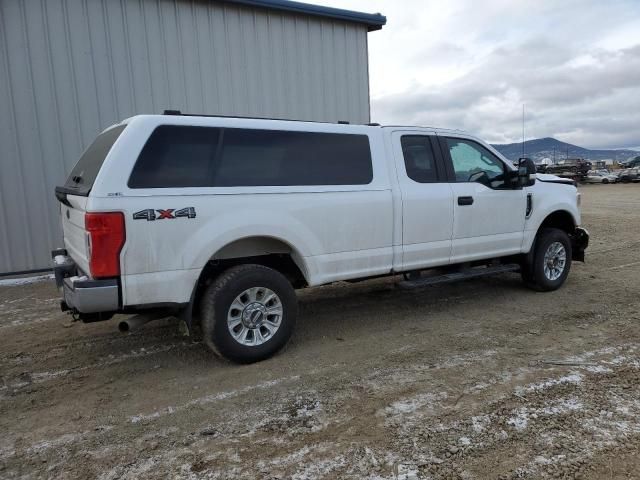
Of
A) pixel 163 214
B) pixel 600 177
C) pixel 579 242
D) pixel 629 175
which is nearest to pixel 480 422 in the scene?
pixel 163 214

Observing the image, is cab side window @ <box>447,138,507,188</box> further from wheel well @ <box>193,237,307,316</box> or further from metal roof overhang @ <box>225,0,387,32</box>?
metal roof overhang @ <box>225,0,387,32</box>

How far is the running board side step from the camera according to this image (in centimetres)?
512

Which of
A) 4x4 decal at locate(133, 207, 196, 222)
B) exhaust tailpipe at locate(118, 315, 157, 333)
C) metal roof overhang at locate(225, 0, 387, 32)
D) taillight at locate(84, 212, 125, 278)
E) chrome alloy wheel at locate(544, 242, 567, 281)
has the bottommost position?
chrome alloy wheel at locate(544, 242, 567, 281)

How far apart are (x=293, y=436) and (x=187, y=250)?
5.24 feet

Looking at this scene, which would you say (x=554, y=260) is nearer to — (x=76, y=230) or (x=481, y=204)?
(x=481, y=204)

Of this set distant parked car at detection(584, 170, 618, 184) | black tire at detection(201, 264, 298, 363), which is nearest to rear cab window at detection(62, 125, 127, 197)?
black tire at detection(201, 264, 298, 363)

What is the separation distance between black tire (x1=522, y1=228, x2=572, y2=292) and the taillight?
15.8ft

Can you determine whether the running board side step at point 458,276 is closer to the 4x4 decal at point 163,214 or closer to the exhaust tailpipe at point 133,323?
the 4x4 decal at point 163,214

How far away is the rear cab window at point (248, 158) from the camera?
148 inches

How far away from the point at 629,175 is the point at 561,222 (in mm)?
29422

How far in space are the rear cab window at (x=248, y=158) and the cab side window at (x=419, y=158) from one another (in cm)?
48

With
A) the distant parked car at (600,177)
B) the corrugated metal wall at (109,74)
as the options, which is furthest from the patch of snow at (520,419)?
the distant parked car at (600,177)

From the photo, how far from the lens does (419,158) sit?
16.9 feet

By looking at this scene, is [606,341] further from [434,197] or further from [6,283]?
[6,283]
